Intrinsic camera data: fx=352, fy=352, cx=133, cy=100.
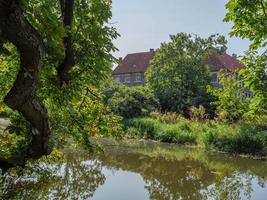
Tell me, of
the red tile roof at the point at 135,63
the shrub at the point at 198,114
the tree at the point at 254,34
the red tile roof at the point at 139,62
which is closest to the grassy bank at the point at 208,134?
the shrub at the point at 198,114

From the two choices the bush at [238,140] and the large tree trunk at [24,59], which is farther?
the bush at [238,140]

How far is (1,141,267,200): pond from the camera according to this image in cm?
772

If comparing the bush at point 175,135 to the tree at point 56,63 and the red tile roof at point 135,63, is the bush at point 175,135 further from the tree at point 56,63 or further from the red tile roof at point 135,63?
the red tile roof at point 135,63

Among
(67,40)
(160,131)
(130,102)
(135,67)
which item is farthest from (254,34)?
(135,67)

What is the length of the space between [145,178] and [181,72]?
21982mm

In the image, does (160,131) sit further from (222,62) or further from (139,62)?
(139,62)

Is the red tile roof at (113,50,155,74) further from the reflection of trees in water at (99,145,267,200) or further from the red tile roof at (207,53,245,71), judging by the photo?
the reflection of trees in water at (99,145,267,200)

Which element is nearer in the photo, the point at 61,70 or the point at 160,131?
the point at 61,70

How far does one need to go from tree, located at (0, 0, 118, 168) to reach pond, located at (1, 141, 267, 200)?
1486 millimetres

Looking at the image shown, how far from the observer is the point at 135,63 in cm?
5291

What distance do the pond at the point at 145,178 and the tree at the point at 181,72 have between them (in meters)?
14.6

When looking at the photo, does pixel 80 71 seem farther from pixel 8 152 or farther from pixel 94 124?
pixel 8 152

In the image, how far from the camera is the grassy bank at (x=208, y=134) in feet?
49.5

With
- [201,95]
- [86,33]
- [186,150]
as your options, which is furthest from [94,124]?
[201,95]
